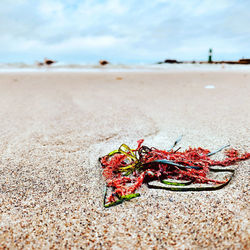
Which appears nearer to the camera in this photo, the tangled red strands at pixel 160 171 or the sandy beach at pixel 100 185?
the sandy beach at pixel 100 185

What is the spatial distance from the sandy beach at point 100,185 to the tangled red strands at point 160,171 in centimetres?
4

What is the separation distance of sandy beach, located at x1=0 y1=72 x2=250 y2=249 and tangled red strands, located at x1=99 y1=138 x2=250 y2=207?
4 centimetres

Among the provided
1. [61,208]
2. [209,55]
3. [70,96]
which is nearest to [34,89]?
[70,96]

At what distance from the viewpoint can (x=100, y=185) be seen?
41.7 inches

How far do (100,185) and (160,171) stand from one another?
0.89ft

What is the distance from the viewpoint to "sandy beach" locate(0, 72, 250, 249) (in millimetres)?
771

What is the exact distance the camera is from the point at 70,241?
77cm

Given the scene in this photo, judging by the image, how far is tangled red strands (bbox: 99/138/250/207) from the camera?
99cm

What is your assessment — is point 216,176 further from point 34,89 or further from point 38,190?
point 34,89

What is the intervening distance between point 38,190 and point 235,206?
A: 786 millimetres

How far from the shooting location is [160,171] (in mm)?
1060

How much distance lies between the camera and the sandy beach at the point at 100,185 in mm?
771

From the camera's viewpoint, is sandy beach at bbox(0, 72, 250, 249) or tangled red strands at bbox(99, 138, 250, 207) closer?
sandy beach at bbox(0, 72, 250, 249)

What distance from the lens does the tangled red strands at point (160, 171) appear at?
0.99 meters
